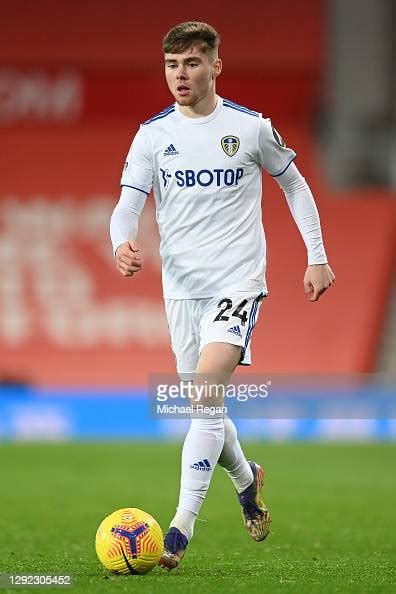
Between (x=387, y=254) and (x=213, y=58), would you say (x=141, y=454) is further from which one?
(x=213, y=58)

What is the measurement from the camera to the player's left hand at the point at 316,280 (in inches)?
240

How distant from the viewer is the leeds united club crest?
613 cm

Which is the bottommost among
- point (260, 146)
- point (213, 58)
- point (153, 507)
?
point (153, 507)

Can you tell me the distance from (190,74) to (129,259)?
0.91 m

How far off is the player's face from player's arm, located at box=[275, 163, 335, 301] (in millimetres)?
587

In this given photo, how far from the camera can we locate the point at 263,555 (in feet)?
22.3

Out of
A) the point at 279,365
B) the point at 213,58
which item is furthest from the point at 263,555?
the point at 279,365

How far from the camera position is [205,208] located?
6.12 meters

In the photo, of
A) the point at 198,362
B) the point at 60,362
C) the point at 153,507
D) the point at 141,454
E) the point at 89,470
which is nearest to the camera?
the point at 198,362

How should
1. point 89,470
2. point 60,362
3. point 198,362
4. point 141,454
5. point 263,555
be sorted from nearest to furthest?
point 198,362, point 263,555, point 89,470, point 141,454, point 60,362

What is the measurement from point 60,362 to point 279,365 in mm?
3278

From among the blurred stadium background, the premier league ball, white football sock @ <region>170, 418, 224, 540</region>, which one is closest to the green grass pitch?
the premier league ball

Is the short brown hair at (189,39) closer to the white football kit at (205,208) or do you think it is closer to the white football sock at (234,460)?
the white football kit at (205,208)

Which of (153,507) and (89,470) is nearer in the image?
(153,507)
